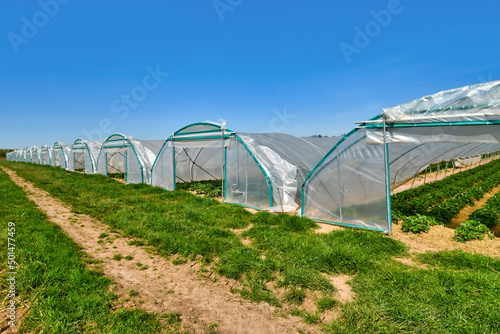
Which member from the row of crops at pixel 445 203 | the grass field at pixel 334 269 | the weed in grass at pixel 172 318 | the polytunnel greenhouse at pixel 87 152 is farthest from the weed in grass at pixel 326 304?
the polytunnel greenhouse at pixel 87 152

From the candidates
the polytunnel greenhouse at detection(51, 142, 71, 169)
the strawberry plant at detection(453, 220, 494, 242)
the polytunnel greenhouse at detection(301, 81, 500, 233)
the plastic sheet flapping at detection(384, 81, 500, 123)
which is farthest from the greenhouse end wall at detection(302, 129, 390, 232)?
the polytunnel greenhouse at detection(51, 142, 71, 169)

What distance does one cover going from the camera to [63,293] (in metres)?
3.70

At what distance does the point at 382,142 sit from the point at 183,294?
5.73 m

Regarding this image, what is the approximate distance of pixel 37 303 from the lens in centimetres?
340

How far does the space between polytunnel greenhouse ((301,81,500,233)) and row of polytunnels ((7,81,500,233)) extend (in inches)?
0.7

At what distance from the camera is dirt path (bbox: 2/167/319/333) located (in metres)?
3.32

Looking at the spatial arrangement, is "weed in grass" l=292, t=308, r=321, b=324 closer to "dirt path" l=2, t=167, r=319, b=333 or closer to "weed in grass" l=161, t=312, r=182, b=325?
"dirt path" l=2, t=167, r=319, b=333

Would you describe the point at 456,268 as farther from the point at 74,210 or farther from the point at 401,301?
the point at 74,210

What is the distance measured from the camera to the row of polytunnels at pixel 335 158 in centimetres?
573

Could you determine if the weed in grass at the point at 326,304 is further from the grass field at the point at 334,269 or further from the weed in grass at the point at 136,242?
the weed in grass at the point at 136,242

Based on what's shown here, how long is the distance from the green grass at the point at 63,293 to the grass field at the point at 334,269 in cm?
148

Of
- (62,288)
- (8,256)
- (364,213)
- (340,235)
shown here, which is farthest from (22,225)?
(364,213)

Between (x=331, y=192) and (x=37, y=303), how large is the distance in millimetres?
6796

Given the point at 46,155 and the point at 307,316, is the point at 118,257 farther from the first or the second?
the point at 46,155
